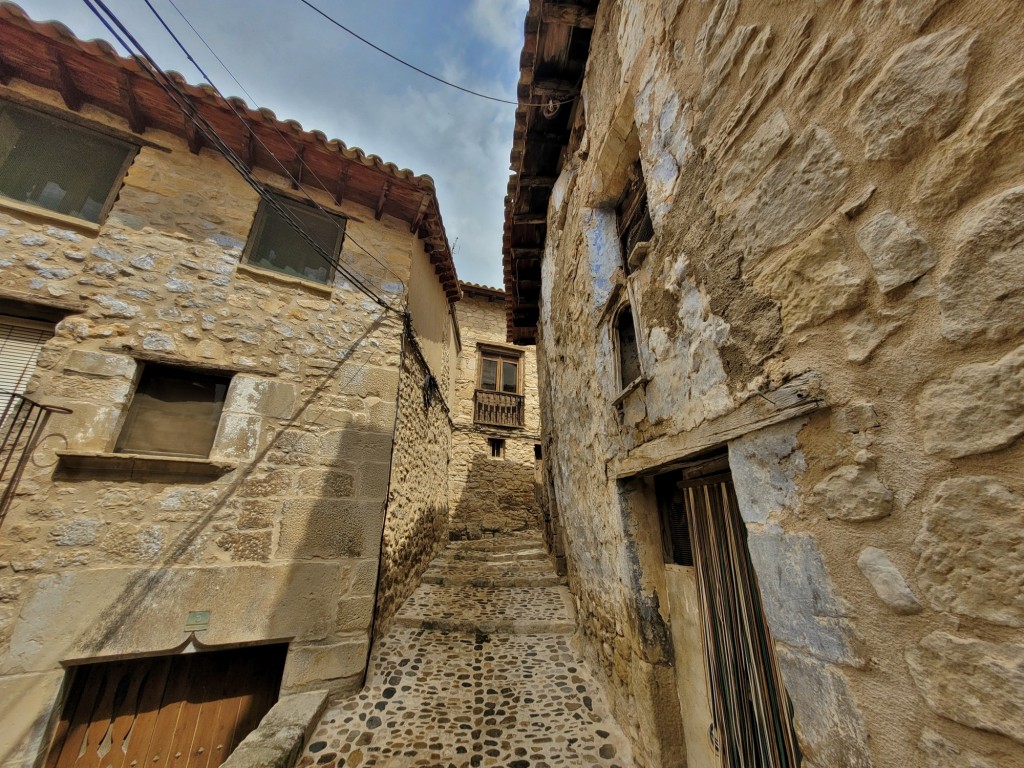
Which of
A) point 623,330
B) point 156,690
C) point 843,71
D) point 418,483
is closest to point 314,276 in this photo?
point 418,483

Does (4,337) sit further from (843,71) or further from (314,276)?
(843,71)

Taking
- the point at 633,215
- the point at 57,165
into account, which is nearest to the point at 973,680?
the point at 633,215

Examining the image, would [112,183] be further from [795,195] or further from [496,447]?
[496,447]

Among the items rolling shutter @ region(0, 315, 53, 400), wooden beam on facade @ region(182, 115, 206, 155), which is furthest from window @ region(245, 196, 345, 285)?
rolling shutter @ region(0, 315, 53, 400)

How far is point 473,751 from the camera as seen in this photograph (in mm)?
2604

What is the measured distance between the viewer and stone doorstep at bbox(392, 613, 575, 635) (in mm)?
4113

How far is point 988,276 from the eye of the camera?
77cm

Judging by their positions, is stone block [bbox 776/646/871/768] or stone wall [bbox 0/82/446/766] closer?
stone block [bbox 776/646/871/768]

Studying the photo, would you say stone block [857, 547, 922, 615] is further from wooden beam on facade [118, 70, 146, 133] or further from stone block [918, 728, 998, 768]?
wooden beam on facade [118, 70, 146, 133]

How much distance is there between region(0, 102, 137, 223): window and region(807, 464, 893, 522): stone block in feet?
18.3

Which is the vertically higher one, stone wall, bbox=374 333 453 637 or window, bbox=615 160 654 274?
window, bbox=615 160 654 274

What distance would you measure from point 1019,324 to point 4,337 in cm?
544

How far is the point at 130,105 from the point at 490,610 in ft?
21.6

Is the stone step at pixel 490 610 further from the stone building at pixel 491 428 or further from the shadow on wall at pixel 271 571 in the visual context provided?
the stone building at pixel 491 428
